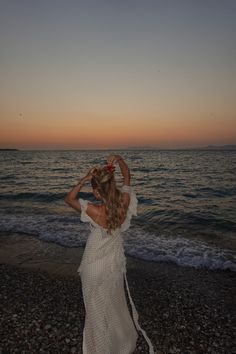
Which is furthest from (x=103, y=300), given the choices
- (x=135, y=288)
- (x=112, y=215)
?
(x=135, y=288)

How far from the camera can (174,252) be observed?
9.87 m

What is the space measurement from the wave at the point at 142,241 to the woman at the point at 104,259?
525cm

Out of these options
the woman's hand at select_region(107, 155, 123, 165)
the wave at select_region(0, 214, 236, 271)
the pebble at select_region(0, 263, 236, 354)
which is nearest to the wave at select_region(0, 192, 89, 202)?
the wave at select_region(0, 214, 236, 271)

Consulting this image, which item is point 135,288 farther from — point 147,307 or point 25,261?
point 25,261

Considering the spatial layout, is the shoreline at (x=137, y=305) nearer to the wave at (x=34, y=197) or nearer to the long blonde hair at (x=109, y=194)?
the long blonde hair at (x=109, y=194)

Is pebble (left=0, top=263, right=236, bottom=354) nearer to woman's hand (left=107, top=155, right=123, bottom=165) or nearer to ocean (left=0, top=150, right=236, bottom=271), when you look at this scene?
ocean (left=0, top=150, right=236, bottom=271)

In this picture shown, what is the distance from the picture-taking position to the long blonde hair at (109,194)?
11.5ft

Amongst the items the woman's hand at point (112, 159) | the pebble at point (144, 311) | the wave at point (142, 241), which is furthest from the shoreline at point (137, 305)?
the woman's hand at point (112, 159)

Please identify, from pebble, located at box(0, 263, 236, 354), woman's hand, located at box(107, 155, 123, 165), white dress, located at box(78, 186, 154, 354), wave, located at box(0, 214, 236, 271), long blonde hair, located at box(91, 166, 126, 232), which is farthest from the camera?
wave, located at box(0, 214, 236, 271)

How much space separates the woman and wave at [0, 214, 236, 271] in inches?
207

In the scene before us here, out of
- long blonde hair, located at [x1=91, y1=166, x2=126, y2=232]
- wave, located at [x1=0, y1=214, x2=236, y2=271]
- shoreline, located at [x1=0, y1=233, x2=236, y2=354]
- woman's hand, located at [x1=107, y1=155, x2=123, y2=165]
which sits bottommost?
wave, located at [x1=0, y1=214, x2=236, y2=271]

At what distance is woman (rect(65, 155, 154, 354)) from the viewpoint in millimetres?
3615

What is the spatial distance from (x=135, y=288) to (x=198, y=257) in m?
3.01

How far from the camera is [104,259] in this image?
3934 mm
